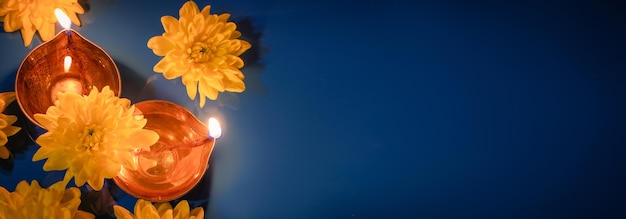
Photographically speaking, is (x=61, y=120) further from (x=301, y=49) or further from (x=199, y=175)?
(x=301, y=49)

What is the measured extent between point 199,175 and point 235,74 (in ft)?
0.67

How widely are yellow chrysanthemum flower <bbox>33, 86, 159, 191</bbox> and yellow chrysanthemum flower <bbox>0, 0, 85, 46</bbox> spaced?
0.76ft

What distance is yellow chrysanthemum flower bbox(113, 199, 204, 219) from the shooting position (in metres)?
0.87

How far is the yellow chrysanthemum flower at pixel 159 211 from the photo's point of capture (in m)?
0.87

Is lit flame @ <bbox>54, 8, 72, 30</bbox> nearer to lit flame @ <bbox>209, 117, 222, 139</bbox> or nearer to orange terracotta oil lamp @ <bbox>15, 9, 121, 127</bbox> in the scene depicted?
orange terracotta oil lamp @ <bbox>15, 9, 121, 127</bbox>

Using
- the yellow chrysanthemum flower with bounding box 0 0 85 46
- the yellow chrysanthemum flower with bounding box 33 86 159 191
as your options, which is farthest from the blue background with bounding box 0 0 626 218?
the yellow chrysanthemum flower with bounding box 33 86 159 191

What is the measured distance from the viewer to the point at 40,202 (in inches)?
34.2

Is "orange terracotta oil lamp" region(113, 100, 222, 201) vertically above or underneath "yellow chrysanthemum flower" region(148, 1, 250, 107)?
underneath

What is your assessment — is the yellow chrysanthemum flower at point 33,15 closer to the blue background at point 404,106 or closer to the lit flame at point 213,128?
the blue background at point 404,106

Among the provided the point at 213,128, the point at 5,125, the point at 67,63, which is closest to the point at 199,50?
the point at 213,128

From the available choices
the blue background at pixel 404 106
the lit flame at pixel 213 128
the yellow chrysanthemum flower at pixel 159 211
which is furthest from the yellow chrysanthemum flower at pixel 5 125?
the lit flame at pixel 213 128

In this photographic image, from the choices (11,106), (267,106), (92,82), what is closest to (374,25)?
(267,106)

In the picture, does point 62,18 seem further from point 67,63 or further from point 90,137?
point 90,137

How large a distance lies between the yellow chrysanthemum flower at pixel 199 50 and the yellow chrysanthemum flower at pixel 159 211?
0.22 m
